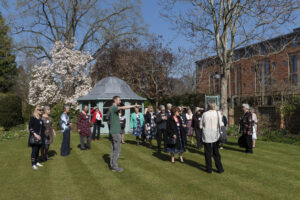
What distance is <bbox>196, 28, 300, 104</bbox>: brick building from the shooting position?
50.7 ft

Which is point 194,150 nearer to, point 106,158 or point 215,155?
point 215,155

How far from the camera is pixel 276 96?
1540cm

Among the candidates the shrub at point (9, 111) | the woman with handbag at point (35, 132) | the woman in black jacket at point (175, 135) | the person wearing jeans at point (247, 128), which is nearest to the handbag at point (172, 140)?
the woman in black jacket at point (175, 135)

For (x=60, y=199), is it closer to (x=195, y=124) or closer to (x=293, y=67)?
(x=195, y=124)

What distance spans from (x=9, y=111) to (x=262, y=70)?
79.1 ft

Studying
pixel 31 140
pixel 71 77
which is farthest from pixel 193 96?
pixel 31 140

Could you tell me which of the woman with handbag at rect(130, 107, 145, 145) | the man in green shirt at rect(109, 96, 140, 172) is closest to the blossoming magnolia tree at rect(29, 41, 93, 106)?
the woman with handbag at rect(130, 107, 145, 145)

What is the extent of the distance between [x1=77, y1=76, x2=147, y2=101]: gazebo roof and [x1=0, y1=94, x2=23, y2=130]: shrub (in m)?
6.47

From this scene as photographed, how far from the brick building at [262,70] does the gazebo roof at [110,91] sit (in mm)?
6287

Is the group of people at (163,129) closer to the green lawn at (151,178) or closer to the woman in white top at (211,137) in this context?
the woman in white top at (211,137)

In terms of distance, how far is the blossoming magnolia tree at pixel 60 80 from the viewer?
2377cm

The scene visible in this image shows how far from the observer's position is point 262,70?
25.7m

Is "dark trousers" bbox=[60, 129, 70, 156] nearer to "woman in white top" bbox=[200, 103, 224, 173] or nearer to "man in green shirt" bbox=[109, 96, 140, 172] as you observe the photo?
"man in green shirt" bbox=[109, 96, 140, 172]

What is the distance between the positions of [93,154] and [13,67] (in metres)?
36.8
